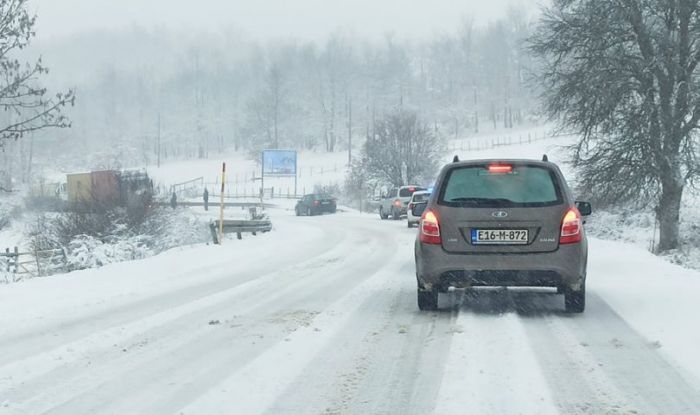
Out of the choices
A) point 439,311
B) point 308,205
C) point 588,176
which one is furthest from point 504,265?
point 308,205

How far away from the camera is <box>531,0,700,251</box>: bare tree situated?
20.0 m

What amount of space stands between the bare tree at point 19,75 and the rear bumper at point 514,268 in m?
10.5

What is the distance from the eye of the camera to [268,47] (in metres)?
136

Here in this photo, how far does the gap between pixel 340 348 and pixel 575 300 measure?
3.04 m

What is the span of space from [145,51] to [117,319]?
206 meters

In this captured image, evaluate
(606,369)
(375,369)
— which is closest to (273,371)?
(375,369)

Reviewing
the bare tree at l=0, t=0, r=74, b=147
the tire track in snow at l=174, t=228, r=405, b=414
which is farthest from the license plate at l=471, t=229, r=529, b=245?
the bare tree at l=0, t=0, r=74, b=147

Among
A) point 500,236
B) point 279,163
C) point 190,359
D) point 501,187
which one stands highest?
point 279,163

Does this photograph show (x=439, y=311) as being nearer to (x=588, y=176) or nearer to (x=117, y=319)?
(x=117, y=319)

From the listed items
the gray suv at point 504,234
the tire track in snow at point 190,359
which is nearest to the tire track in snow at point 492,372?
the gray suv at point 504,234

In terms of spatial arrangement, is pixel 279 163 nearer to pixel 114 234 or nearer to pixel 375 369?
pixel 114 234

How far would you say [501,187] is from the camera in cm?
714

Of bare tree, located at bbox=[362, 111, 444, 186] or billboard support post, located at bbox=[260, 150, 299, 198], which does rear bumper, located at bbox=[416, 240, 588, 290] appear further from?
billboard support post, located at bbox=[260, 150, 299, 198]

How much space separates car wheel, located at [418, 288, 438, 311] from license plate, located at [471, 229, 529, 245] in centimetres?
85
